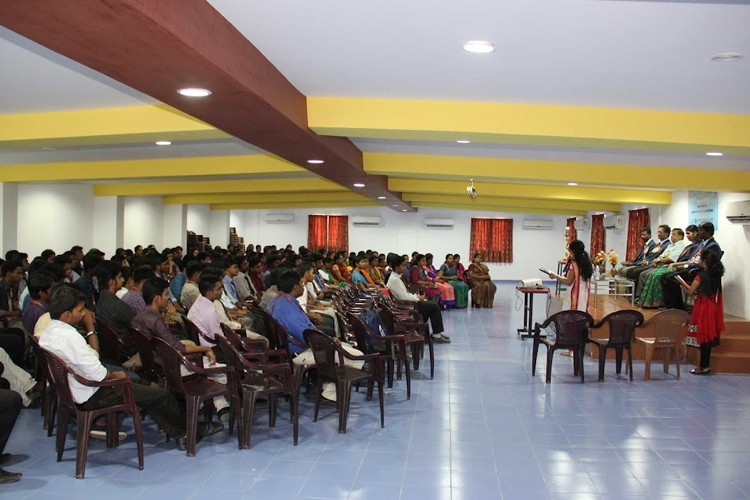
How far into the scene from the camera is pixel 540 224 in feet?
71.9

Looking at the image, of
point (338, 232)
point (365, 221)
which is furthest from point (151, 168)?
point (338, 232)

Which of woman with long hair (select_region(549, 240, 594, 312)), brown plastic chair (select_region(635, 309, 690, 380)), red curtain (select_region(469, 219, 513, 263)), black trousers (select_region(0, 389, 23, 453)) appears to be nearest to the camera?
black trousers (select_region(0, 389, 23, 453))

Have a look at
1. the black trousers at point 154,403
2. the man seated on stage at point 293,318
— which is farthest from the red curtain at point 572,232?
the black trousers at point 154,403

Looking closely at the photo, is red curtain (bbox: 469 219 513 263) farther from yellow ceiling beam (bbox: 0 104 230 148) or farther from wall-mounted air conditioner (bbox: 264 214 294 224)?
yellow ceiling beam (bbox: 0 104 230 148)

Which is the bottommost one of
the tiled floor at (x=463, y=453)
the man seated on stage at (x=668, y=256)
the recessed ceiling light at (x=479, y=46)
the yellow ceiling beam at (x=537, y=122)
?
the tiled floor at (x=463, y=453)

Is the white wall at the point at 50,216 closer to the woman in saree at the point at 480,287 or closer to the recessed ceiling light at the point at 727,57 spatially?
the woman in saree at the point at 480,287

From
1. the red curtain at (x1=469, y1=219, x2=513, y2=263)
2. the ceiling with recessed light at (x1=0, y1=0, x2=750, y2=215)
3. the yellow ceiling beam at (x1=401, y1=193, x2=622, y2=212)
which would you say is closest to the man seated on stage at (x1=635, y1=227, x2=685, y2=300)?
the ceiling with recessed light at (x1=0, y1=0, x2=750, y2=215)

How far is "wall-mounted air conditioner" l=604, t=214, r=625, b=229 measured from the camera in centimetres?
1528

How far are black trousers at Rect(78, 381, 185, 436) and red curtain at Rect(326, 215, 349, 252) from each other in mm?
17907

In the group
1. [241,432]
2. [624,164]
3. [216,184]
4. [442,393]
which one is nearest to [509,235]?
[216,184]

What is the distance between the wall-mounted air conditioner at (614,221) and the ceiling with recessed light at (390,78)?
6.54 m

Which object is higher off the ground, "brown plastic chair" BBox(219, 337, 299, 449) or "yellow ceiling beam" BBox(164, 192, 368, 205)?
"yellow ceiling beam" BBox(164, 192, 368, 205)

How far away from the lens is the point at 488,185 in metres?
12.5

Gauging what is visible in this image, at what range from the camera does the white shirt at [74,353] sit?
4043mm
